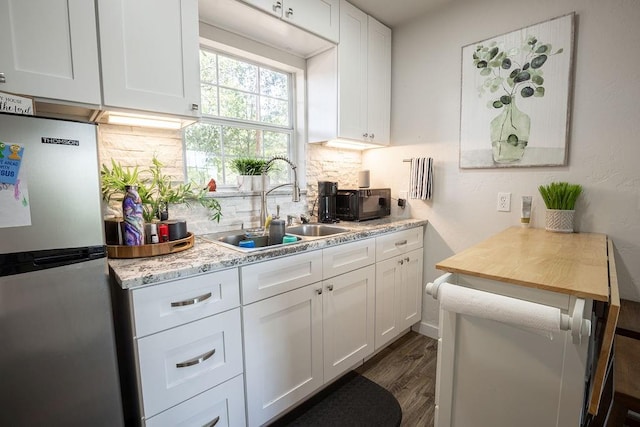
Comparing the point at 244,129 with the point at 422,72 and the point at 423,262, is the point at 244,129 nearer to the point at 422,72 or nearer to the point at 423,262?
the point at 422,72

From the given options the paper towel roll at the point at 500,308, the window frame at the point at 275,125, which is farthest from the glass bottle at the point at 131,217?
the paper towel roll at the point at 500,308

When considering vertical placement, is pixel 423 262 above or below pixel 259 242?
below

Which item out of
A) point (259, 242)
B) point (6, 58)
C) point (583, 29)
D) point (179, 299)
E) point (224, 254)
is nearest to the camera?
point (6, 58)

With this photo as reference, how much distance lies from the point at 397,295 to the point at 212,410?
4.91ft

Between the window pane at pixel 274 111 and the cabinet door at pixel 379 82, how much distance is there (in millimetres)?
697

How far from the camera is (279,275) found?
1528 mm

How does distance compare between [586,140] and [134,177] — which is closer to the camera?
[134,177]

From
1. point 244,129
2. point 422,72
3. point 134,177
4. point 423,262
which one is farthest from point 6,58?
point 423,262

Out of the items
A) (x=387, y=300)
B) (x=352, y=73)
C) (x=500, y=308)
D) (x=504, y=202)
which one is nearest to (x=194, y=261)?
(x=500, y=308)

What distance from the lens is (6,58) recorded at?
106 centimetres

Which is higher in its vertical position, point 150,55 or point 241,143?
point 150,55

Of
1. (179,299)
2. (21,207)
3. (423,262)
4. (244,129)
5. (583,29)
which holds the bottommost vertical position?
(423,262)

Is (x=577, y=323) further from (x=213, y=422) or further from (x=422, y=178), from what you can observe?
(x=422, y=178)

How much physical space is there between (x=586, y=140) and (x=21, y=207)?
2739mm
